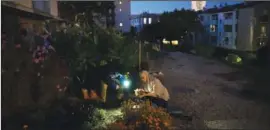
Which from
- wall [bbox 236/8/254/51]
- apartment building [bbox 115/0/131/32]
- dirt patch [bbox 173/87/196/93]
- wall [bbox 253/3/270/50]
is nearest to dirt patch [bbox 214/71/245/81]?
dirt patch [bbox 173/87/196/93]

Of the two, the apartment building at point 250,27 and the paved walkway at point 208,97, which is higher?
the apartment building at point 250,27

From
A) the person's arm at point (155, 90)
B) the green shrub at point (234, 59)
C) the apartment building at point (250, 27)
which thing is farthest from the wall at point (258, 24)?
the person's arm at point (155, 90)

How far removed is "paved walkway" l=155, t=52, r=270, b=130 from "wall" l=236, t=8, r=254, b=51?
27.5 inches

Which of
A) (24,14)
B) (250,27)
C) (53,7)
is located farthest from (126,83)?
(250,27)

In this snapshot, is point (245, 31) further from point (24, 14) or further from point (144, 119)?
point (24, 14)

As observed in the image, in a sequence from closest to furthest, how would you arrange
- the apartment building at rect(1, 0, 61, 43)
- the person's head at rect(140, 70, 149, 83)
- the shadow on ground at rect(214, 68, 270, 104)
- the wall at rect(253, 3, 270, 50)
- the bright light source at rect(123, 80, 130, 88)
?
1. the apartment building at rect(1, 0, 61, 43)
2. the person's head at rect(140, 70, 149, 83)
3. the bright light source at rect(123, 80, 130, 88)
4. the wall at rect(253, 3, 270, 50)
5. the shadow on ground at rect(214, 68, 270, 104)

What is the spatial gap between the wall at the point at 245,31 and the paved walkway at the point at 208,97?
698mm

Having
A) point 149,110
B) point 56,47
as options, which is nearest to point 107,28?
point 56,47

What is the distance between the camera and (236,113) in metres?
3.46

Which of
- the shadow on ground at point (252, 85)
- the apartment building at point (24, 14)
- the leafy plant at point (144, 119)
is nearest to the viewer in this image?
the apartment building at point (24, 14)

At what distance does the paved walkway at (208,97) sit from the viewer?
3.21 m

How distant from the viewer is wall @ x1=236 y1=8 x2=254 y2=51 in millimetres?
3455

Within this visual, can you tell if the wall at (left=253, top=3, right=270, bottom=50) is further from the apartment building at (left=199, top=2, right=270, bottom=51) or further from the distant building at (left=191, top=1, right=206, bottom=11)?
the distant building at (left=191, top=1, right=206, bottom=11)

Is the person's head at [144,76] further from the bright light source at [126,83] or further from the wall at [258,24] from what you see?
the wall at [258,24]
